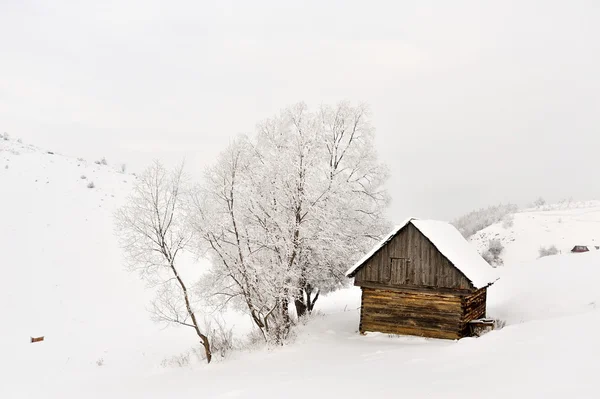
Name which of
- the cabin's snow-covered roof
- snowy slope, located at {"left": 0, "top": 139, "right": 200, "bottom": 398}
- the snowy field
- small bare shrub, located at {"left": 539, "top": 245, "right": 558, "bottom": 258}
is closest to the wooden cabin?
the cabin's snow-covered roof

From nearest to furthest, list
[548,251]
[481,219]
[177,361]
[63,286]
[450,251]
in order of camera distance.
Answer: [450,251], [177,361], [63,286], [548,251], [481,219]

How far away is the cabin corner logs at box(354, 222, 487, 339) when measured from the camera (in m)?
17.4

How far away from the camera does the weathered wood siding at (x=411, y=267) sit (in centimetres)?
1742

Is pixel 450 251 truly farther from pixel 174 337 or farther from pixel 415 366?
pixel 174 337

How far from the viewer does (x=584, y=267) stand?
979 inches

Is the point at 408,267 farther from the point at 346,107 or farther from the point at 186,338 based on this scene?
the point at 186,338

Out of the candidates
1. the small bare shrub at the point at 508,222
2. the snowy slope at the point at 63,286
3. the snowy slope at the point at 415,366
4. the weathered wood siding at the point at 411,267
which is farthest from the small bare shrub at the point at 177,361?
the small bare shrub at the point at 508,222

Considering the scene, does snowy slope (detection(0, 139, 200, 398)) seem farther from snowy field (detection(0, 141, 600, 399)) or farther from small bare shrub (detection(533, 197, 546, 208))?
small bare shrub (detection(533, 197, 546, 208))

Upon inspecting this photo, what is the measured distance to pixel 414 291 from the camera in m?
18.1

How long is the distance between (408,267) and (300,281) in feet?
17.8

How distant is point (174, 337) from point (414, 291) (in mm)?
13622

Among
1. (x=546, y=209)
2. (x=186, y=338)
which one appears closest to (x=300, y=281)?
(x=186, y=338)

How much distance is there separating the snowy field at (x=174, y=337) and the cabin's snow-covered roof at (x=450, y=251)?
2421 millimetres

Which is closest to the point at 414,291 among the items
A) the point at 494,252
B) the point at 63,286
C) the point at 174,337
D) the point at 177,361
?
the point at 177,361
